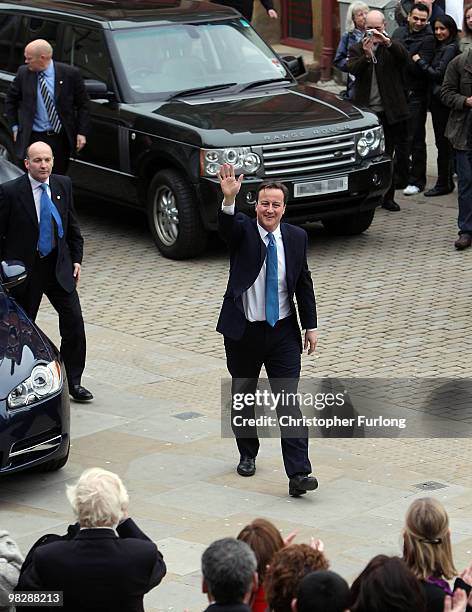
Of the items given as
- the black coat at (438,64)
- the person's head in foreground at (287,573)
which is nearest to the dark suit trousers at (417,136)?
the black coat at (438,64)

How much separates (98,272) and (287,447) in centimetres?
582

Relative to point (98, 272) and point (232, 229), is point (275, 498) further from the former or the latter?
point (98, 272)

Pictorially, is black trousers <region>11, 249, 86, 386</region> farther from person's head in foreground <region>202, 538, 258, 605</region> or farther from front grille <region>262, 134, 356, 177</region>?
person's head in foreground <region>202, 538, 258, 605</region>

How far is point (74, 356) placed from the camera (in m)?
11.0

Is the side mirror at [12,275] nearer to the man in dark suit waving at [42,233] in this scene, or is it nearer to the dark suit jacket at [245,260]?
the man in dark suit waving at [42,233]

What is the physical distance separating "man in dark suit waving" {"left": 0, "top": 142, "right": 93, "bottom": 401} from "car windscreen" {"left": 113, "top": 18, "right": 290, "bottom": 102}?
4.85 m

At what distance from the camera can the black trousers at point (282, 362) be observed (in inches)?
364

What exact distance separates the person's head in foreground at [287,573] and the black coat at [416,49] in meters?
11.2

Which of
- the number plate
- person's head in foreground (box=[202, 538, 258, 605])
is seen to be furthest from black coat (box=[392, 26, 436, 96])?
person's head in foreground (box=[202, 538, 258, 605])

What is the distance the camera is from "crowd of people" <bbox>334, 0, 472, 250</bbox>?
52.3 ft

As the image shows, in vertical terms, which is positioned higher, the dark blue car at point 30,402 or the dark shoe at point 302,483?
the dark blue car at point 30,402

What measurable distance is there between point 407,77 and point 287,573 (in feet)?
37.7

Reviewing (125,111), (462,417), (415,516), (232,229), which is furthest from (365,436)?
(125,111)

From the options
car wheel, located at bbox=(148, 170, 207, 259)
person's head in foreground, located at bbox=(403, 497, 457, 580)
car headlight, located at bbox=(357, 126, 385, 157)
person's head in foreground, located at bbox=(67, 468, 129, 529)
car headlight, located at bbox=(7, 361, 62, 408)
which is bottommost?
car wheel, located at bbox=(148, 170, 207, 259)
